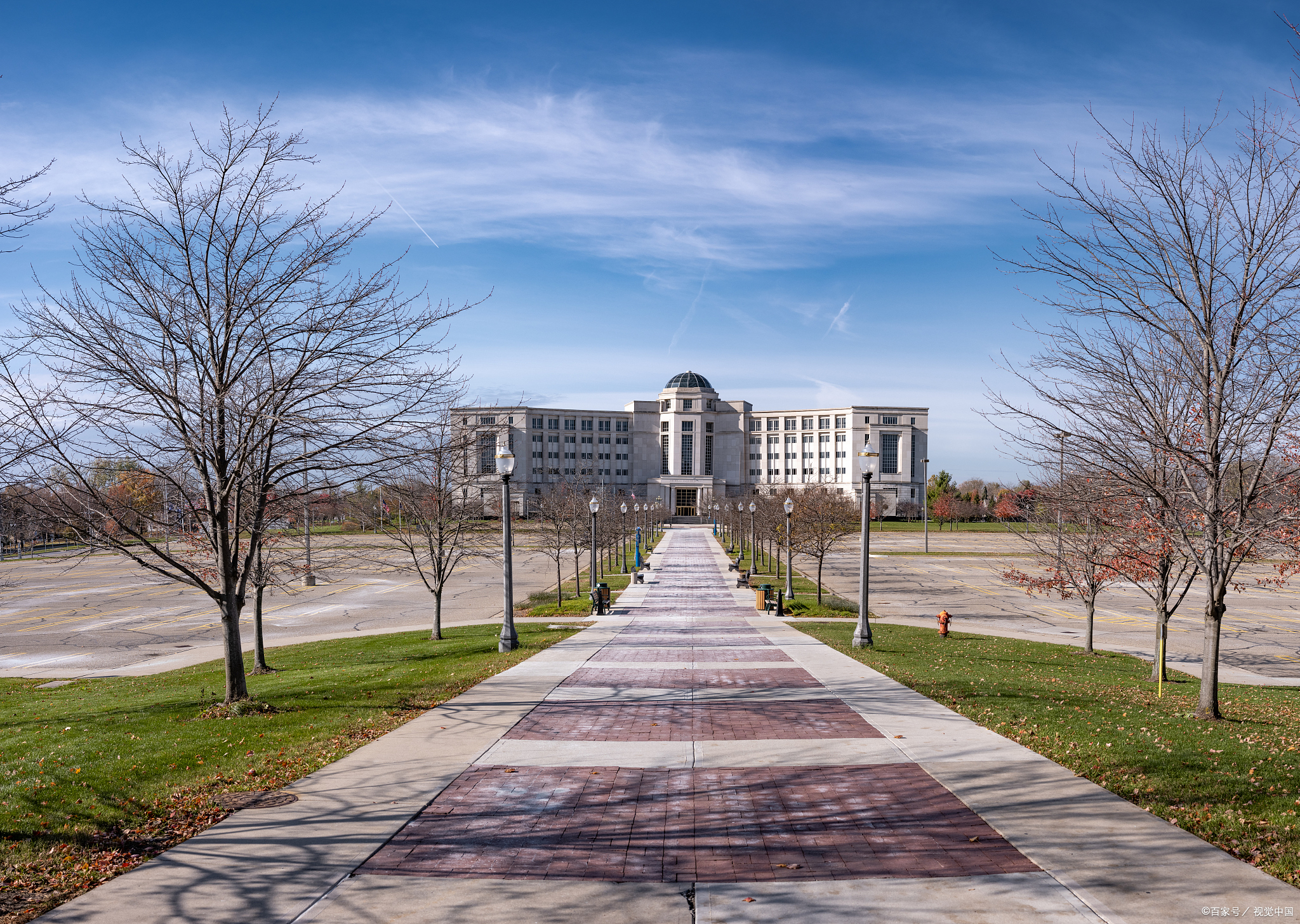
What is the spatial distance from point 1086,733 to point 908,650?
25.6ft

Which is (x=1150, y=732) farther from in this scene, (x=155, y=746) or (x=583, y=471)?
(x=583, y=471)

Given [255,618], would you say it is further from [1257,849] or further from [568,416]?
[568,416]

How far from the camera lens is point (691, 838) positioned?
19.7 feet

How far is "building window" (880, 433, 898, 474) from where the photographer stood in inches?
4951

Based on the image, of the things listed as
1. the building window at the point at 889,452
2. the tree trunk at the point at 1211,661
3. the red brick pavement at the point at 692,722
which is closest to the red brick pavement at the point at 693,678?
the red brick pavement at the point at 692,722

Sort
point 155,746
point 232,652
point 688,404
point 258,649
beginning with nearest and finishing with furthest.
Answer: point 155,746
point 232,652
point 258,649
point 688,404

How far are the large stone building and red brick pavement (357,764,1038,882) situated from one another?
113m

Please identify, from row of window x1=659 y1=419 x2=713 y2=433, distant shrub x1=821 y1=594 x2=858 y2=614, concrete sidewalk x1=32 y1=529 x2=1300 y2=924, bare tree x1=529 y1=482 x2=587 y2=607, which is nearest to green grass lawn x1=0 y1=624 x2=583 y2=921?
concrete sidewalk x1=32 y1=529 x2=1300 y2=924

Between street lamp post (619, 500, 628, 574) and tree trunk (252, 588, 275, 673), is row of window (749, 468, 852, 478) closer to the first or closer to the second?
street lamp post (619, 500, 628, 574)

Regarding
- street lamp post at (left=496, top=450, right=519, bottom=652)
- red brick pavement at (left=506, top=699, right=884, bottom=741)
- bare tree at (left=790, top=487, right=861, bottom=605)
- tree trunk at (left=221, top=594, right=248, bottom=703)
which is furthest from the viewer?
bare tree at (left=790, top=487, right=861, bottom=605)

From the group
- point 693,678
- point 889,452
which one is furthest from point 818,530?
point 889,452

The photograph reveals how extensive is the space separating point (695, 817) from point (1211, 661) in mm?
7719

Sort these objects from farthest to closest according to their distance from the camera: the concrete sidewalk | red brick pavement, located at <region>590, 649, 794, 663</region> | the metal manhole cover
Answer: red brick pavement, located at <region>590, 649, 794, 663</region> < the metal manhole cover < the concrete sidewalk

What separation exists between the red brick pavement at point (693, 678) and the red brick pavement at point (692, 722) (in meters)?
1.37
